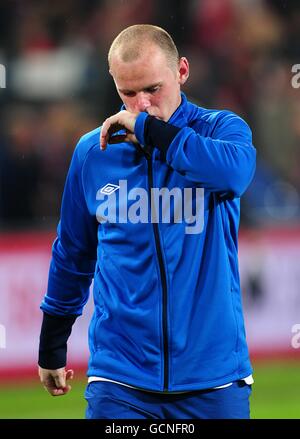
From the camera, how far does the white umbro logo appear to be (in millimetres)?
3699

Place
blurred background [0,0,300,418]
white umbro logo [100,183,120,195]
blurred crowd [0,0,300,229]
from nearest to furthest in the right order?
white umbro logo [100,183,120,195]
blurred background [0,0,300,418]
blurred crowd [0,0,300,229]

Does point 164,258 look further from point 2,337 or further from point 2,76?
point 2,76

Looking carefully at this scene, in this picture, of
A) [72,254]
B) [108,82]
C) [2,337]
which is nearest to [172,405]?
[72,254]

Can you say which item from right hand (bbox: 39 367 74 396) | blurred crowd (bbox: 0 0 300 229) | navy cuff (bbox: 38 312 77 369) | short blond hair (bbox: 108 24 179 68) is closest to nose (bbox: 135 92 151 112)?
short blond hair (bbox: 108 24 179 68)

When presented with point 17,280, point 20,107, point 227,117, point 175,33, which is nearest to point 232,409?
point 227,117

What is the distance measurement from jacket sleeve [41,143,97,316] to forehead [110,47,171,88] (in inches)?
15.0

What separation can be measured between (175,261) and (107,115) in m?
5.54

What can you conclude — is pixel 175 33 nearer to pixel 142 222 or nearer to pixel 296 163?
pixel 296 163

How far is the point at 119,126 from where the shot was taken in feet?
11.7

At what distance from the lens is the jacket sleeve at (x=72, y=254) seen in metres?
3.86

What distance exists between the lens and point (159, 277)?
356 cm

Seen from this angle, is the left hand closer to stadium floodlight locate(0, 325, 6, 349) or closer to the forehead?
the forehead

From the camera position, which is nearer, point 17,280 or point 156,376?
point 156,376

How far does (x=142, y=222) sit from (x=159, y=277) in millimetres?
197
